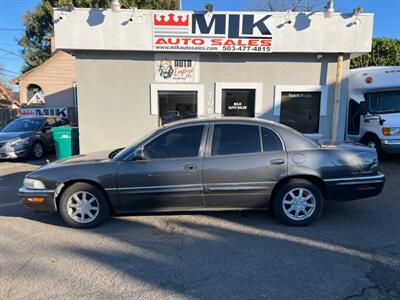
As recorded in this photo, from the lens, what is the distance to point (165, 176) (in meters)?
4.68

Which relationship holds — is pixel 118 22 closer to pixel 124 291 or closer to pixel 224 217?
pixel 224 217

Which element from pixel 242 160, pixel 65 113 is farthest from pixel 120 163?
pixel 65 113

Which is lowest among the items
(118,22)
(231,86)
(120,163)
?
(120,163)

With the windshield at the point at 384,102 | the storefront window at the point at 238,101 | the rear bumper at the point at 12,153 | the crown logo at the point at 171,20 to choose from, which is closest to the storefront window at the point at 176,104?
the storefront window at the point at 238,101

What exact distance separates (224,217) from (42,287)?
2745mm

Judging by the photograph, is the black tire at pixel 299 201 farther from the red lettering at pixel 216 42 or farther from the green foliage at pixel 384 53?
the green foliage at pixel 384 53

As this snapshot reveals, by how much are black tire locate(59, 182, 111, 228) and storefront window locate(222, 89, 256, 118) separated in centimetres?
545

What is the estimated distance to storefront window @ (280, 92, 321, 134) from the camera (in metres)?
9.45

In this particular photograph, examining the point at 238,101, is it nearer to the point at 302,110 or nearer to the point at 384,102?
the point at 302,110

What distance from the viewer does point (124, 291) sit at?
10.6 feet

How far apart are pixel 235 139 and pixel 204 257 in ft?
5.81

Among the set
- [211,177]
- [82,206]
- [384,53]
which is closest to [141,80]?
[82,206]

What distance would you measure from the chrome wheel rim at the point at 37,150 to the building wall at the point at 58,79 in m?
12.4

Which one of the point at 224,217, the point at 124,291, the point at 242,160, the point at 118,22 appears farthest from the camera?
the point at 118,22
